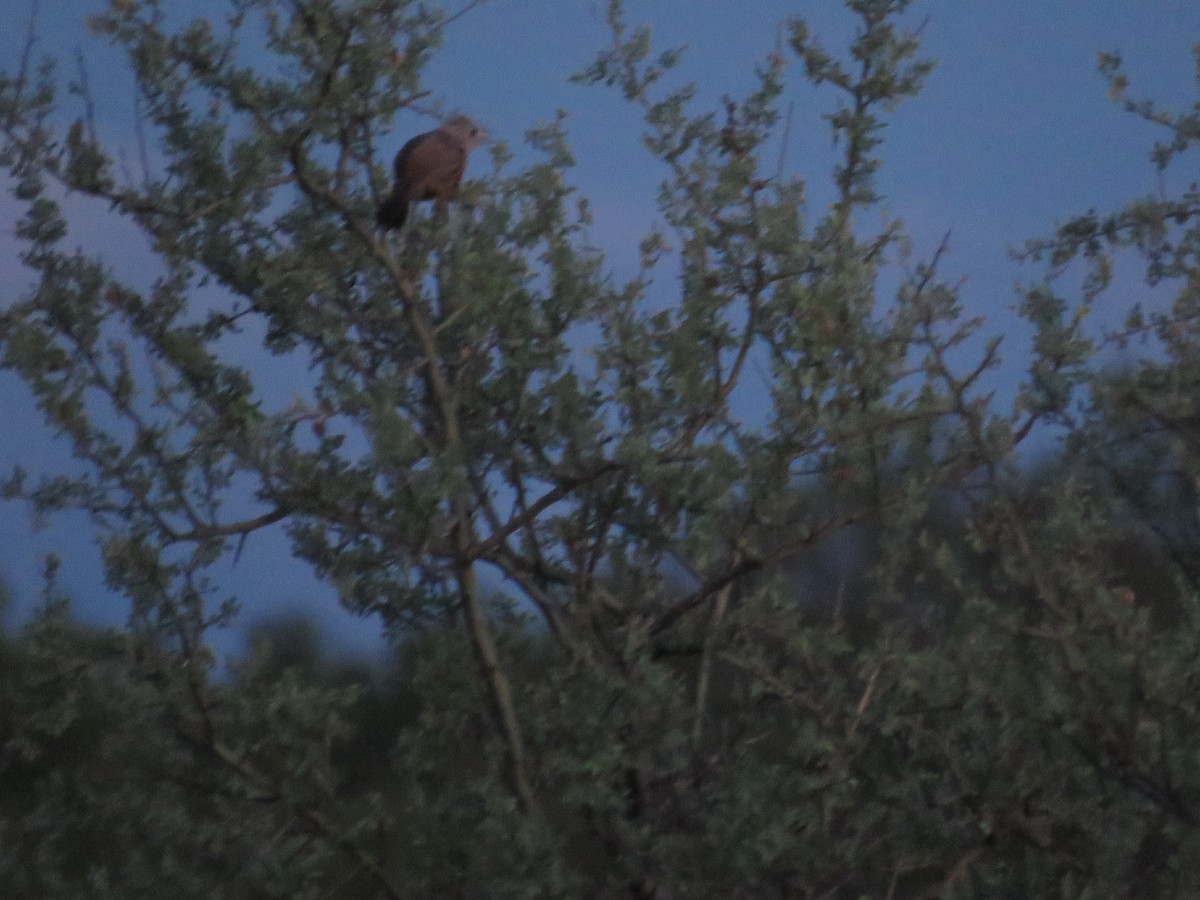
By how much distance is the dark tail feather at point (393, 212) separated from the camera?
4.89 m

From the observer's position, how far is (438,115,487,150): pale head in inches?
→ 204

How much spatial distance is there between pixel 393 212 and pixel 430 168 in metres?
0.17

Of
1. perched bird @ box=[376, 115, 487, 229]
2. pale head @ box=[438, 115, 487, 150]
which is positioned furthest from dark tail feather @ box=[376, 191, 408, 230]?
pale head @ box=[438, 115, 487, 150]

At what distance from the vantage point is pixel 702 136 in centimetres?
531

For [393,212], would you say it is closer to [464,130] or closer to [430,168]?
[430,168]

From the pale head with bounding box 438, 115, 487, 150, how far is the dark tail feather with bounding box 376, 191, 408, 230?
1.02 feet

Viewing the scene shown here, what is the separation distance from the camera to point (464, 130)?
17.2ft

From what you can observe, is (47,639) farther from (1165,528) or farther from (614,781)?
(1165,528)

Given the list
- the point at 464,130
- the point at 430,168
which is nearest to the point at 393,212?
the point at 430,168

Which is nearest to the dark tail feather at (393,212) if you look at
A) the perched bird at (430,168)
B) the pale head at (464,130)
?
the perched bird at (430,168)

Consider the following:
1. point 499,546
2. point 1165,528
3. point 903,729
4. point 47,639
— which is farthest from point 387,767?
point 1165,528

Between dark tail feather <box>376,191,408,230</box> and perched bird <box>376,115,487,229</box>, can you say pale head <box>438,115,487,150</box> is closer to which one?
perched bird <box>376,115,487,229</box>

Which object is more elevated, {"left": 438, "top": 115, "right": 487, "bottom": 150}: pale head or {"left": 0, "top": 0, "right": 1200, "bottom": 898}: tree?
{"left": 438, "top": 115, "right": 487, "bottom": 150}: pale head

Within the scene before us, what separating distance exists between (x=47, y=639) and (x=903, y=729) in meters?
2.29
